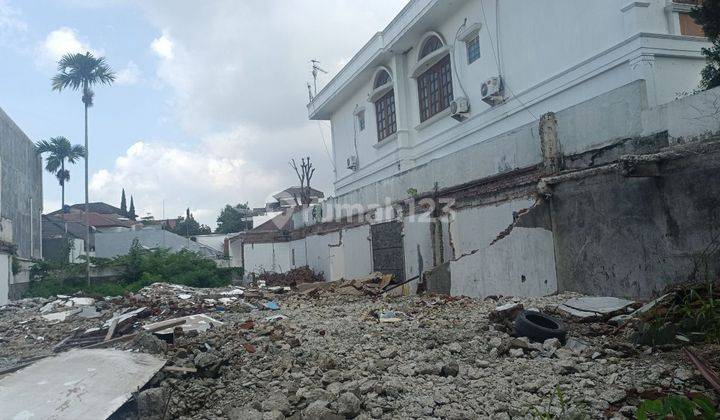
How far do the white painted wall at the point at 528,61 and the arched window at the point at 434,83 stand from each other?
290 mm

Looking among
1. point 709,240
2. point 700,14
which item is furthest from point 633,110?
point 709,240

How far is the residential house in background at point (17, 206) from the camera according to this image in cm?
1692

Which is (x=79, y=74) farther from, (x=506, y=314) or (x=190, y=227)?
(x=190, y=227)

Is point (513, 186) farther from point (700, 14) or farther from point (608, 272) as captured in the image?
point (700, 14)

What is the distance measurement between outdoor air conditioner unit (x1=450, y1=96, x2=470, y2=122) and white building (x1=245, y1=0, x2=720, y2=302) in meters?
0.08

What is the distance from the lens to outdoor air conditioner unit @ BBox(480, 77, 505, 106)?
12.2 m

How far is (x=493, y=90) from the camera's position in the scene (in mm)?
12203

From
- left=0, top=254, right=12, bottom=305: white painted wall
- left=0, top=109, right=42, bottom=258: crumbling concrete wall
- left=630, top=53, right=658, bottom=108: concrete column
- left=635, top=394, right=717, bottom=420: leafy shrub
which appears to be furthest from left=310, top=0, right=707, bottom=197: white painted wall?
left=0, top=109, right=42, bottom=258: crumbling concrete wall

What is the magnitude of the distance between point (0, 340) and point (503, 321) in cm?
844

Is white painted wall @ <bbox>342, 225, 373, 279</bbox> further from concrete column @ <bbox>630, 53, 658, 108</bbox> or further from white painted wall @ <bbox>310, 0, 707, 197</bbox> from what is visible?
concrete column @ <bbox>630, 53, 658, 108</bbox>

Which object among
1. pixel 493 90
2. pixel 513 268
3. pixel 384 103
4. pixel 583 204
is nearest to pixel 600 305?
pixel 583 204

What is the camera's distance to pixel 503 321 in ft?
18.9

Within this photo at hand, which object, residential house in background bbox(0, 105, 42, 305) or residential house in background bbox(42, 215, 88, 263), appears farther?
residential house in background bbox(42, 215, 88, 263)

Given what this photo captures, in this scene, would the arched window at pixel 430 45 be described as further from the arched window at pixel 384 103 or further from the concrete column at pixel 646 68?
the concrete column at pixel 646 68
